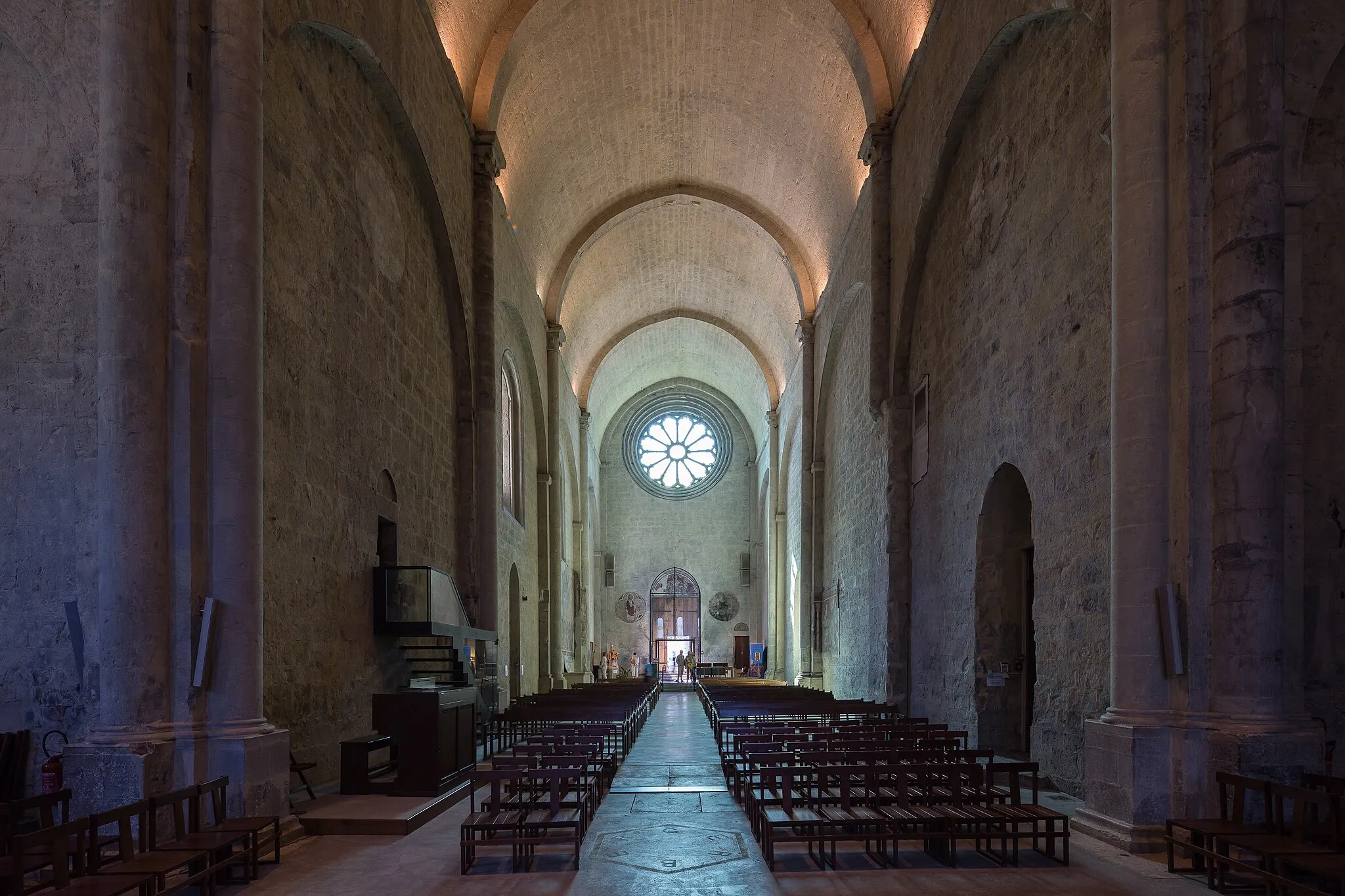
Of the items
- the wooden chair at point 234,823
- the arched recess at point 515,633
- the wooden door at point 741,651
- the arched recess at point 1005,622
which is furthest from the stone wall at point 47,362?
the wooden door at point 741,651

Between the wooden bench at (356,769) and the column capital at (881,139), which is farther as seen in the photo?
the column capital at (881,139)

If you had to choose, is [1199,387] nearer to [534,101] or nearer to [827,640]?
[534,101]

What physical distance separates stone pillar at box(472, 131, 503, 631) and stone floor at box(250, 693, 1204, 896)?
865cm

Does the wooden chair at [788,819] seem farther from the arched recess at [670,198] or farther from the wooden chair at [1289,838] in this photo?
the arched recess at [670,198]

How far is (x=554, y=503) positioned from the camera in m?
27.1

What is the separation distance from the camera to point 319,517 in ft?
34.8

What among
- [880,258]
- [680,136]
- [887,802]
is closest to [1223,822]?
[887,802]

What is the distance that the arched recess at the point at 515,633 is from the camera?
21812 millimetres

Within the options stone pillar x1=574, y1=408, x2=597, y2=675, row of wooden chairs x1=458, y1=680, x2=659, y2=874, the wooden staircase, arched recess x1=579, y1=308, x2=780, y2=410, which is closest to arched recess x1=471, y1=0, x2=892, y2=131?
the wooden staircase

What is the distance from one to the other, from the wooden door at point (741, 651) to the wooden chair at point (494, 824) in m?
34.1

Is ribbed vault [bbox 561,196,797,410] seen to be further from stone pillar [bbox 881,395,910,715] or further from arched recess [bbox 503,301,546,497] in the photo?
stone pillar [bbox 881,395,910,715]

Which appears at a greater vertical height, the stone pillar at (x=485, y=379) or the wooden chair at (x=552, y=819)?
the stone pillar at (x=485, y=379)

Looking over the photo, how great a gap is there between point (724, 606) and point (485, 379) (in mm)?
26133

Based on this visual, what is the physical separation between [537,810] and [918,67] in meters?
12.2
